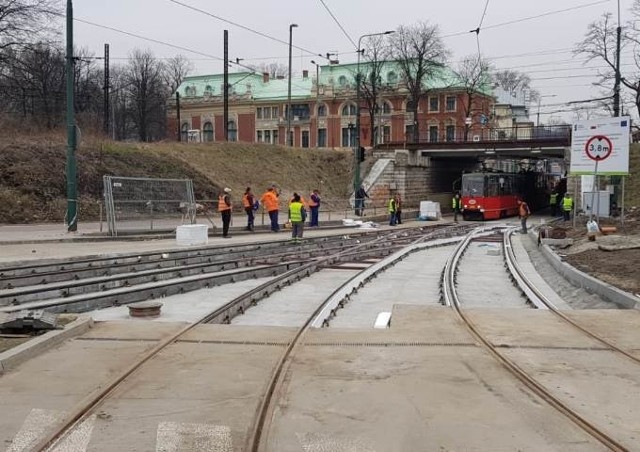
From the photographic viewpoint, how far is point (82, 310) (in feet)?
34.6

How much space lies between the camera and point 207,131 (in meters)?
99.1

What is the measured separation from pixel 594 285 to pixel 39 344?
31.2 feet

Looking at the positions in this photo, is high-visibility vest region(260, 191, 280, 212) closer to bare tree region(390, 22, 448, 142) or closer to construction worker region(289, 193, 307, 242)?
construction worker region(289, 193, 307, 242)

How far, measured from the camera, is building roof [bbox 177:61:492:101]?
86.2 m

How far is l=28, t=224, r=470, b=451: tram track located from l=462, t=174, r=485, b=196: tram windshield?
23570 mm

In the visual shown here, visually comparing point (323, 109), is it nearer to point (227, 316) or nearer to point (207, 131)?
point (207, 131)

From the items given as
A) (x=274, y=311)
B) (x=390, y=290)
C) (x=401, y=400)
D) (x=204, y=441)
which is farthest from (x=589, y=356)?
(x=390, y=290)

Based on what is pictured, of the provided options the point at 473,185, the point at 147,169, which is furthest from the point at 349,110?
the point at 147,169

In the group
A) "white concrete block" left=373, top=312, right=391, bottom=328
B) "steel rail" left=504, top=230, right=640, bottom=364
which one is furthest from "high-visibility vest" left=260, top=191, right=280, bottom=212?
"white concrete block" left=373, top=312, right=391, bottom=328

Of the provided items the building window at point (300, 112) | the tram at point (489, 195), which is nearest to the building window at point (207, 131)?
the building window at point (300, 112)

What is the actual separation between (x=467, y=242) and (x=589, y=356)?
764 inches

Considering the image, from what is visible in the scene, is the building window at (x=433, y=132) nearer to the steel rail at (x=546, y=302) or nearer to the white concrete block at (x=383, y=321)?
the steel rail at (x=546, y=302)

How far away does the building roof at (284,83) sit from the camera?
8619 centimetres

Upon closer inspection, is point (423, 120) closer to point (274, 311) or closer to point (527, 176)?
point (527, 176)
